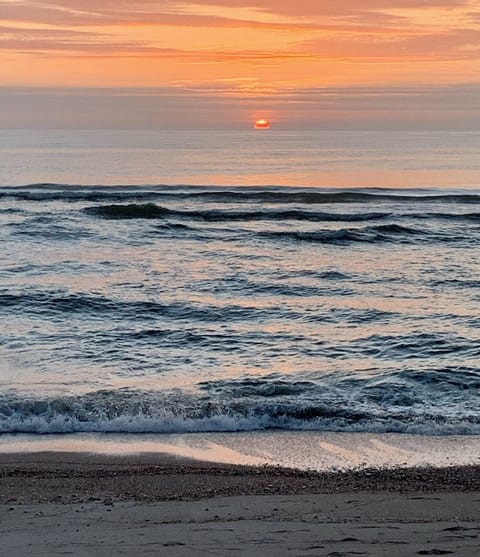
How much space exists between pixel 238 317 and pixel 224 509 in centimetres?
801

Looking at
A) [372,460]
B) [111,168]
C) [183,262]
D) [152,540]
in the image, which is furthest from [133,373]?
[111,168]

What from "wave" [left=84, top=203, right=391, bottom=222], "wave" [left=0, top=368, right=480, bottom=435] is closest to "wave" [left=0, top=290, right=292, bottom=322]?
"wave" [left=0, top=368, right=480, bottom=435]

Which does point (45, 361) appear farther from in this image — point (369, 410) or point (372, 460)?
point (372, 460)

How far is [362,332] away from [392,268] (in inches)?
291

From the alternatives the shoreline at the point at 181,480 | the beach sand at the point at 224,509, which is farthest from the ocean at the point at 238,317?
the beach sand at the point at 224,509

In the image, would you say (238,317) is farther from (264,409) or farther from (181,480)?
(181,480)

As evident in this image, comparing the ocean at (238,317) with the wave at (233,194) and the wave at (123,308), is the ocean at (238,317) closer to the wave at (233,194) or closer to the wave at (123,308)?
the wave at (123,308)

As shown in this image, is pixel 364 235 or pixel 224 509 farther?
pixel 364 235

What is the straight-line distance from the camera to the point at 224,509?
6691 mm

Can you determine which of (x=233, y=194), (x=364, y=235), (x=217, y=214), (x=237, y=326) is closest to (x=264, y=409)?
(x=237, y=326)

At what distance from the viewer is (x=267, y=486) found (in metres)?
7.23

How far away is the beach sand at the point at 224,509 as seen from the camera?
584 centimetres

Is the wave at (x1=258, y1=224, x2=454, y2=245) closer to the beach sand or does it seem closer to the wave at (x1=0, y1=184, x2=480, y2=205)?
the wave at (x1=0, y1=184, x2=480, y2=205)

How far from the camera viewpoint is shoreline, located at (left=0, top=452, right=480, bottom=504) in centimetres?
709
